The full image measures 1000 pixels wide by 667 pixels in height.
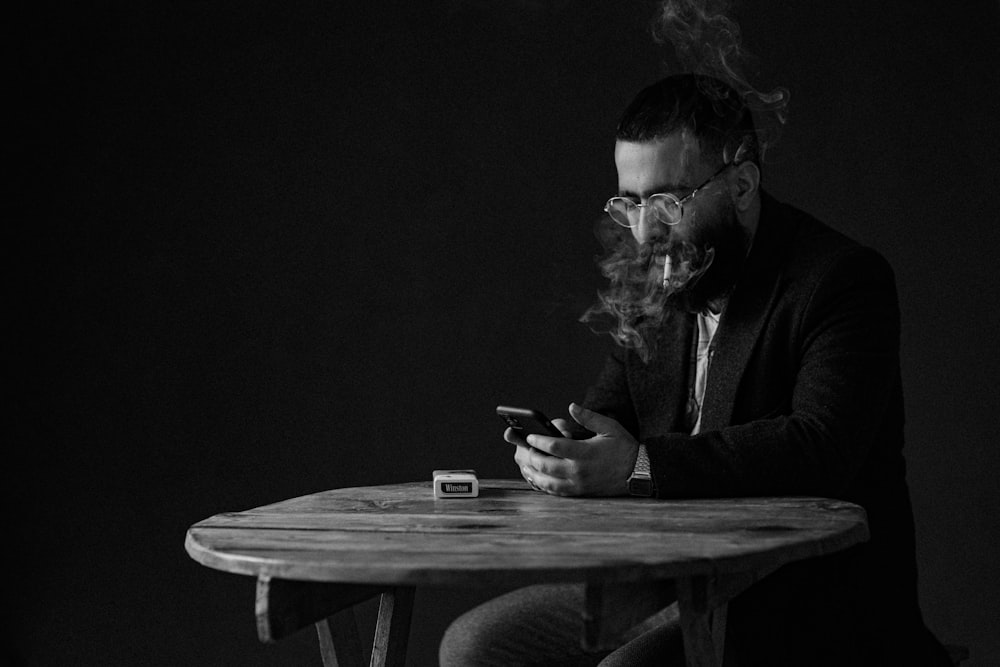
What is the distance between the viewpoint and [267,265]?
113 inches

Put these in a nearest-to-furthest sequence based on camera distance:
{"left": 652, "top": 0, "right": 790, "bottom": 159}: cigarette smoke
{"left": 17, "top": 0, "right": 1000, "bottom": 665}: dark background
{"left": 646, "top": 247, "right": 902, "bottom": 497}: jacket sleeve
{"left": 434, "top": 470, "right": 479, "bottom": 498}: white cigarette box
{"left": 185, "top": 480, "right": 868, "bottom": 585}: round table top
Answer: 1. {"left": 185, "top": 480, "right": 868, "bottom": 585}: round table top
2. {"left": 646, "top": 247, "right": 902, "bottom": 497}: jacket sleeve
3. {"left": 434, "top": 470, "right": 479, "bottom": 498}: white cigarette box
4. {"left": 652, "top": 0, "right": 790, "bottom": 159}: cigarette smoke
5. {"left": 17, "top": 0, "right": 1000, "bottom": 665}: dark background

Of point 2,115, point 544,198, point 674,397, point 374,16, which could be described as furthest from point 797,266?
point 2,115

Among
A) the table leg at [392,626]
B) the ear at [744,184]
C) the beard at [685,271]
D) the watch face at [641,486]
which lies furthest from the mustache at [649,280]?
the table leg at [392,626]

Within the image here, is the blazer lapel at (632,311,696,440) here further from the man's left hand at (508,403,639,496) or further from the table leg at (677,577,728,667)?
the table leg at (677,577,728,667)

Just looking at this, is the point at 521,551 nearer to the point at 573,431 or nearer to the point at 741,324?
the point at 573,431

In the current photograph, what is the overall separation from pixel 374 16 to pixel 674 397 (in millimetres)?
1434

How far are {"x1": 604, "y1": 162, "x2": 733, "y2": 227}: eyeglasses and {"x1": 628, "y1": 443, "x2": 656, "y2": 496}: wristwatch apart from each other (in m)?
0.46

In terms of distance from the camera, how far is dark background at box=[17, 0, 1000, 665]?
9.30 ft

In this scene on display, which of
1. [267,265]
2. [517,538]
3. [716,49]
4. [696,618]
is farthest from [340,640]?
[716,49]

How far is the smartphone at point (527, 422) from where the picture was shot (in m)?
1.72

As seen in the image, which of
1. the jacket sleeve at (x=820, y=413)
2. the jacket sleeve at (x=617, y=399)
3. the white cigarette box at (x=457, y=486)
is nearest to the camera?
the jacket sleeve at (x=820, y=413)

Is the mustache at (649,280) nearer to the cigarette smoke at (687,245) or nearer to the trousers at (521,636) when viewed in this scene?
the cigarette smoke at (687,245)

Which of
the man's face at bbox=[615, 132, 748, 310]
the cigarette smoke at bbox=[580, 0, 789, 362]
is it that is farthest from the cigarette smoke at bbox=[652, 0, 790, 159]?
the man's face at bbox=[615, 132, 748, 310]

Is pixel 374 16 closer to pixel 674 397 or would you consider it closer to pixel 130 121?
pixel 130 121
